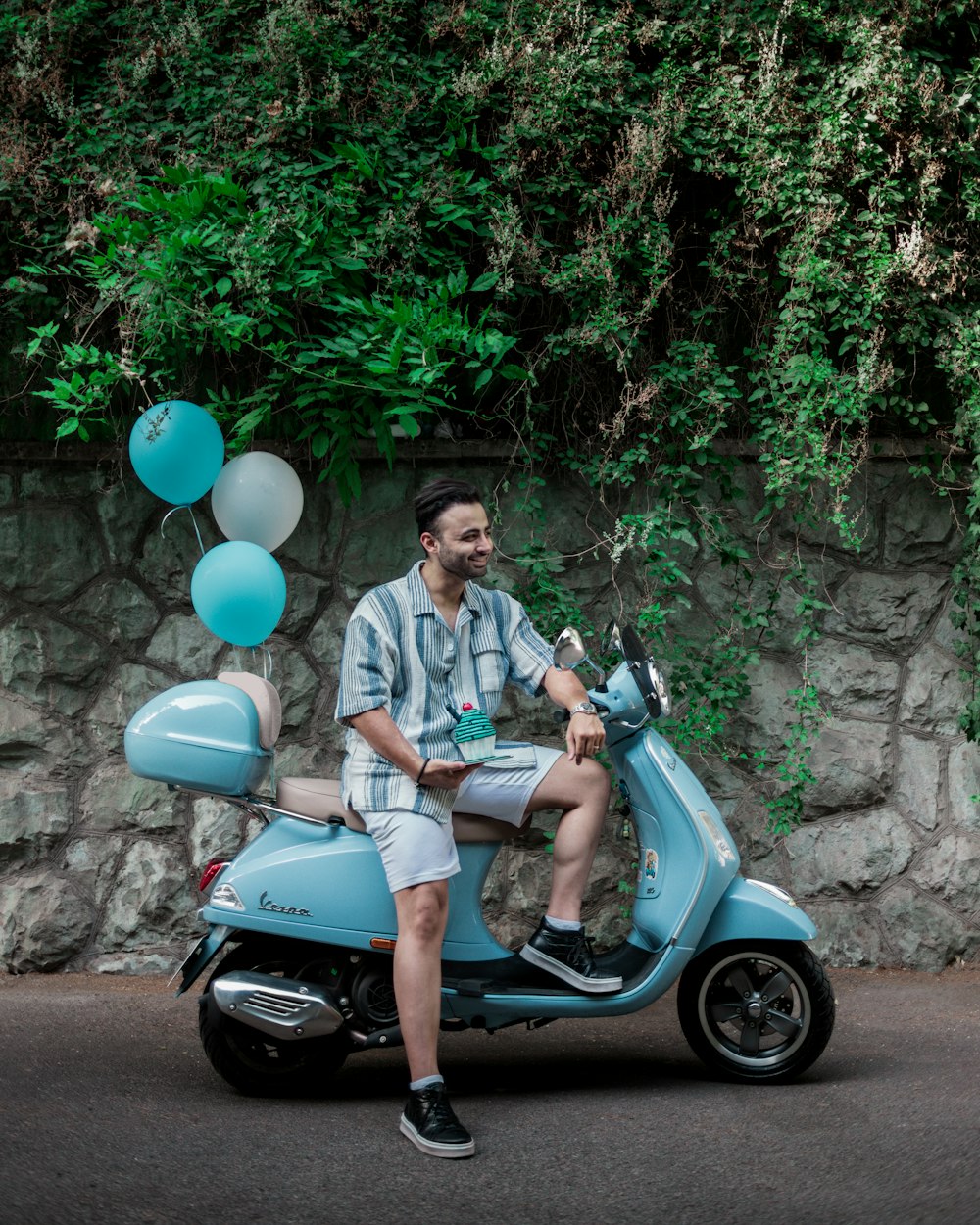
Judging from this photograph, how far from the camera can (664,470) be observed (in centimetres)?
460

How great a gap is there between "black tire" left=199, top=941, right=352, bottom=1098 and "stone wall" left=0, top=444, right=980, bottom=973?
1357mm

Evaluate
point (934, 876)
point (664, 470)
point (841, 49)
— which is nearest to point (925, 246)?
point (841, 49)

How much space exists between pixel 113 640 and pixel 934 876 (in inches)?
125

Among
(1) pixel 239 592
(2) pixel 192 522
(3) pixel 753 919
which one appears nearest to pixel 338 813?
(1) pixel 239 592

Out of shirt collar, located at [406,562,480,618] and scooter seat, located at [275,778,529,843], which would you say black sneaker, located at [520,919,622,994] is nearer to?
scooter seat, located at [275,778,529,843]

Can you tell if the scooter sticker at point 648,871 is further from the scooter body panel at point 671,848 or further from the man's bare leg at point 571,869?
the man's bare leg at point 571,869

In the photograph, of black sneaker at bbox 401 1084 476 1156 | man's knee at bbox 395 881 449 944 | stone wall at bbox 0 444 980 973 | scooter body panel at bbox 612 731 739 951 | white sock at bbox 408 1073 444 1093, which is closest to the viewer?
black sneaker at bbox 401 1084 476 1156

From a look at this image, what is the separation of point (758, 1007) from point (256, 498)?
219 cm

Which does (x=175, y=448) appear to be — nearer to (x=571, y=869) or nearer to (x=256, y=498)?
(x=256, y=498)

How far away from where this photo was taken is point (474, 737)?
10.7 ft

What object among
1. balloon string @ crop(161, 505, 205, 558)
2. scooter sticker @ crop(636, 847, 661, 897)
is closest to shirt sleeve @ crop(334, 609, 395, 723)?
scooter sticker @ crop(636, 847, 661, 897)

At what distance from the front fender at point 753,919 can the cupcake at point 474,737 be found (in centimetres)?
75

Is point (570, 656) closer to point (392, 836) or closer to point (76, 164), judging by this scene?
point (392, 836)

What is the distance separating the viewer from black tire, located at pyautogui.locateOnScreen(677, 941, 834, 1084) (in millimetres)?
3326
